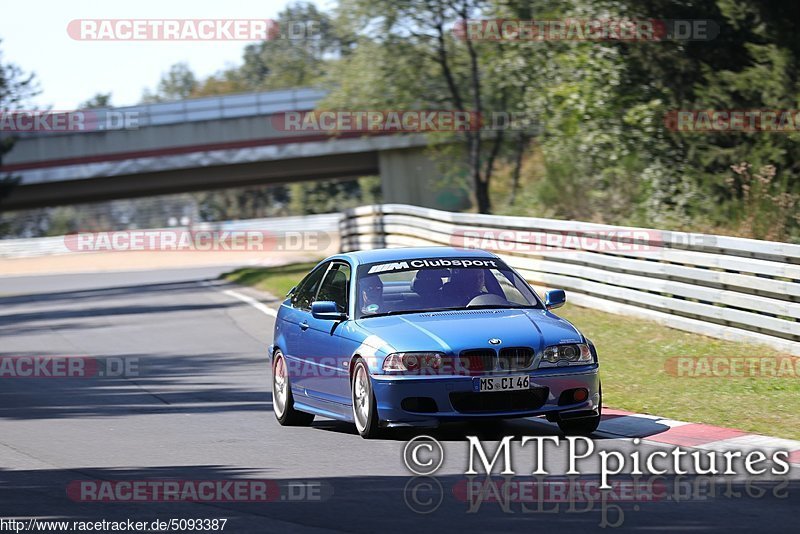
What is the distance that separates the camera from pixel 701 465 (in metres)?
8.19

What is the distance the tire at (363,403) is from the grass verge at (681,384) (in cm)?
251

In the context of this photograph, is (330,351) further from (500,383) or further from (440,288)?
(500,383)

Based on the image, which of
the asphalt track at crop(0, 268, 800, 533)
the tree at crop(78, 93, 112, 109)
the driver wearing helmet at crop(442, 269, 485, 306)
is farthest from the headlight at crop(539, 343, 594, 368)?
the tree at crop(78, 93, 112, 109)

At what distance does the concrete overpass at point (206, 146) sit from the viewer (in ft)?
166

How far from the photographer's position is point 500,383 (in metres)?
9.14

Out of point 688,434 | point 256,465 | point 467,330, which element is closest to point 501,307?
point 467,330

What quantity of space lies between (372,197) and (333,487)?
100m

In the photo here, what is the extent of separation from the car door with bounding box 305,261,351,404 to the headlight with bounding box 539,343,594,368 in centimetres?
164

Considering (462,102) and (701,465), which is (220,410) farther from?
(462,102)

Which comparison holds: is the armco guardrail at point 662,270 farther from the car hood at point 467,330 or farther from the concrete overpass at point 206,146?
the concrete overpass at point 206,146

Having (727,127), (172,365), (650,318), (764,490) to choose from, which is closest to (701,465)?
(764,490)

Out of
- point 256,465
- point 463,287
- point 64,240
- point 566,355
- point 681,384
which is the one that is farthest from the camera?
Result: point 64,240

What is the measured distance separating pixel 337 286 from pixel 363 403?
152 centimetres

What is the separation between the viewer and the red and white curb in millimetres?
8812
